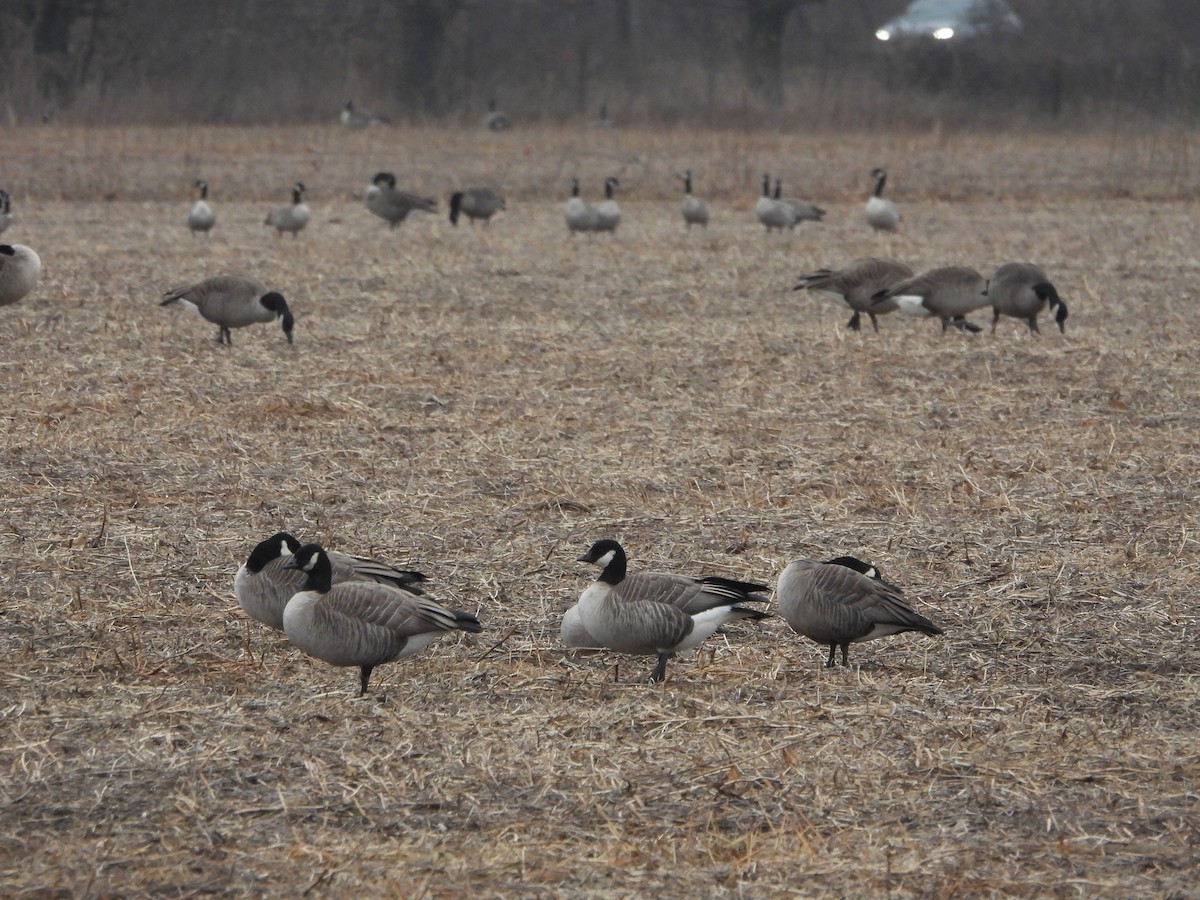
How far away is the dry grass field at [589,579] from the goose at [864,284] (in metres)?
0.26

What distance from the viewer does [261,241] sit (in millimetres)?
17031

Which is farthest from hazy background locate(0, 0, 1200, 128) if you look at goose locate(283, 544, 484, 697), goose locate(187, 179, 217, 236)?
goose locate(283, 544, 484, 697)

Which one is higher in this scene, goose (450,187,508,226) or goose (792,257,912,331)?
goose (450,187,508,226)

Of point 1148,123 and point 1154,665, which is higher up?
point 1148,123

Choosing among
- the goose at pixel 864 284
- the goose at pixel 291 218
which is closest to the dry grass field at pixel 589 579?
the goose at pixel 864 284

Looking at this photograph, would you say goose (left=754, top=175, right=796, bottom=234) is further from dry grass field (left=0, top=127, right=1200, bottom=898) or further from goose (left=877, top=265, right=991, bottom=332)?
goose (left=877, top=265, right=991, bottom=332)

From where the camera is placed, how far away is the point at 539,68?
1671 inches

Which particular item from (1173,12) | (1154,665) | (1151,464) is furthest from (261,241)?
(1173,12)

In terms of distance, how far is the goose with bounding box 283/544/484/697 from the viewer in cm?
464

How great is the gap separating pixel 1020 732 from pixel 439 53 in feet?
137

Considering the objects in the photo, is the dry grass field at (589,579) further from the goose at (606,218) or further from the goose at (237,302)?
the goose at (606,218)

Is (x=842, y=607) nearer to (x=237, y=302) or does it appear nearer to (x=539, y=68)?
(x=237, y=302)

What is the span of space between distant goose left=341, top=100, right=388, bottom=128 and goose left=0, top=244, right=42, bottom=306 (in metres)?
24.4

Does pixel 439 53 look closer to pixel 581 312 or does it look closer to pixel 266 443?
pixel 581 312
